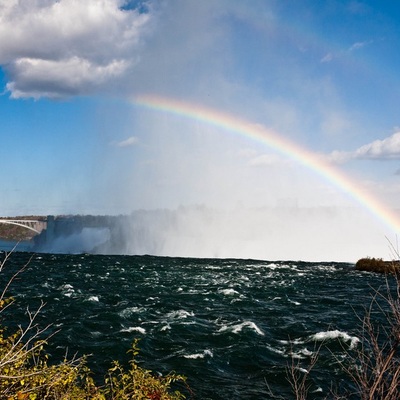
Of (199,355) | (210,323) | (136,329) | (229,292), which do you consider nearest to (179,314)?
(210,323)

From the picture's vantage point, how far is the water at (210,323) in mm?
13883

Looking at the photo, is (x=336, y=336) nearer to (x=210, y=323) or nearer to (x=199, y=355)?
(x=210, y=323)

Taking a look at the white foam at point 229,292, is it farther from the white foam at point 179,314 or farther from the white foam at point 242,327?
the white foam at point 242,327

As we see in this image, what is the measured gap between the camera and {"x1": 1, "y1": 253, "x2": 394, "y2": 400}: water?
13.9 metres

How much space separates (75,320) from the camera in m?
20.8

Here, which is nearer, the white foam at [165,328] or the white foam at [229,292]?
the white foam at [165,328]

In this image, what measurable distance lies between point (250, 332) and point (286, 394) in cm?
684

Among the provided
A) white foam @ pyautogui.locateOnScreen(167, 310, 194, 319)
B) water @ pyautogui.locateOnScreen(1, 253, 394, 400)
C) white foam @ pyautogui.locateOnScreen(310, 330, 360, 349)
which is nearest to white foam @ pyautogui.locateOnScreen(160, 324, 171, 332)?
water @ pyautogui.locateOnScreen(1, 253, 394, 400)

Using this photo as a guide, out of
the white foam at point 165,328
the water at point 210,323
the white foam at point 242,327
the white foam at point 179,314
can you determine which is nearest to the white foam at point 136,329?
the water at point 210,323

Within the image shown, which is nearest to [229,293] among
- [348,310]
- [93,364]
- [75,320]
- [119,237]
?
[348,310]

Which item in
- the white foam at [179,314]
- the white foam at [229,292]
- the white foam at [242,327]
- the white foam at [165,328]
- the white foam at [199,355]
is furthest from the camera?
the white foam at [229,292]

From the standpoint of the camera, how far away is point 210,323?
68.4 feet

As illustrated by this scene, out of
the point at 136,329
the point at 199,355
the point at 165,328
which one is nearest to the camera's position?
the point at 199,355

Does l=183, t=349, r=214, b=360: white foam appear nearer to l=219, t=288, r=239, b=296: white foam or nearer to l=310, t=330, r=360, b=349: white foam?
l=310, t=330, r=360, b=349: white foam
